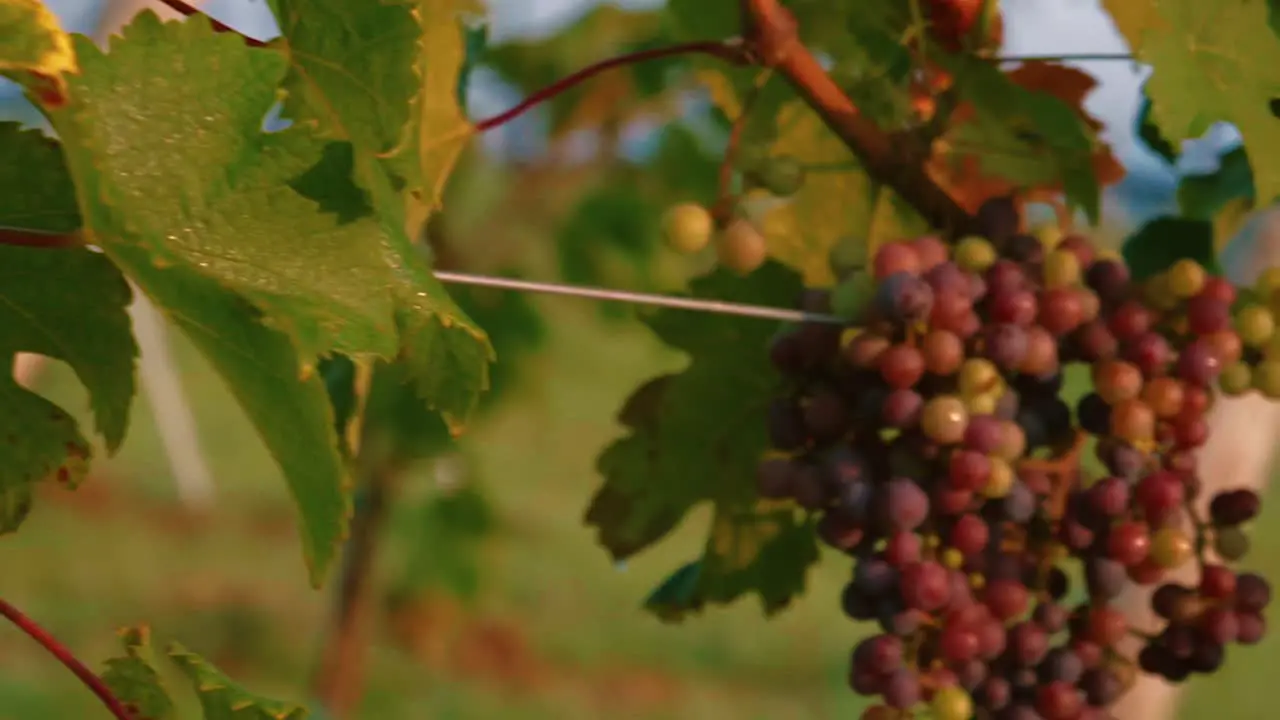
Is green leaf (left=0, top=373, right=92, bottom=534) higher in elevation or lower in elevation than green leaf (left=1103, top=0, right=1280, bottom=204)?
lower

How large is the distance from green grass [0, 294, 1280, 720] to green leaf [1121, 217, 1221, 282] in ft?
5.40

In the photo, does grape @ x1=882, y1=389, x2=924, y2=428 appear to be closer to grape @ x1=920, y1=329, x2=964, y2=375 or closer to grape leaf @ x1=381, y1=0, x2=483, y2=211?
grape @ x1=920, y1=329, x2=964, y2=375

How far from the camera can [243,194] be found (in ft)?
1.23

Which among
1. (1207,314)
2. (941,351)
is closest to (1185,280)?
(1207,314)

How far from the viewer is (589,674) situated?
3082 millimetres

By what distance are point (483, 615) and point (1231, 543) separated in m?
2.74

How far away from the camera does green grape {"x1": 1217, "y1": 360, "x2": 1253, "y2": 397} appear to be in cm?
57

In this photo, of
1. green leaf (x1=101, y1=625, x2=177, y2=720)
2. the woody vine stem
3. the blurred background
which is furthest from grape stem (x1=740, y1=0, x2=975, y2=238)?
the blurred background

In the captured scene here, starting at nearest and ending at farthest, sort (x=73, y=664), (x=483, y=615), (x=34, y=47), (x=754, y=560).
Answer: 1. (x=34, y=47)
2. (x=73, y=664)
3. (x=754, y=560)
4. (x=483, y=615)

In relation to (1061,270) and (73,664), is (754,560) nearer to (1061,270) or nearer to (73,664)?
(1061,270)

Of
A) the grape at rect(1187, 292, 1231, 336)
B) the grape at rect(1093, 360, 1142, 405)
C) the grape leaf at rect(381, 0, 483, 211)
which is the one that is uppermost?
the grape leaf at rect(381, 0, 483, 211)

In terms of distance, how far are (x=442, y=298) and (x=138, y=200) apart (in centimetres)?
9

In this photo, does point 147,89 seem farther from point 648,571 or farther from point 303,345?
point 648,571

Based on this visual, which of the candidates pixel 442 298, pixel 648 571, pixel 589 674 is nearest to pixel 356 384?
pixel 442 298
